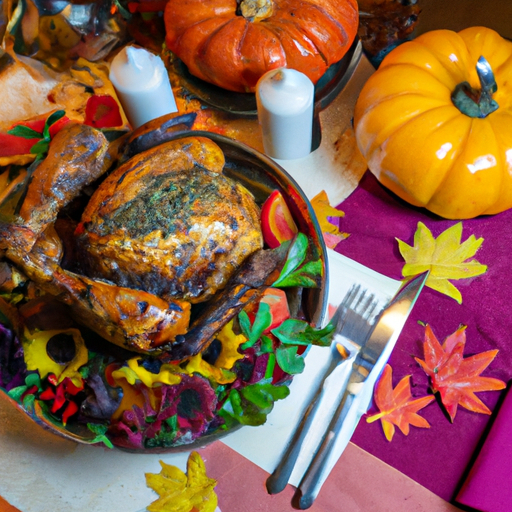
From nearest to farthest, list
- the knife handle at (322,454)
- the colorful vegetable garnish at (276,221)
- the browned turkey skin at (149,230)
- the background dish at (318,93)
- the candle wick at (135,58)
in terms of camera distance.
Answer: the browned turkey skin at (149,230) → the colorful vegetable garnish at (276,221) → the knife handle at (322,454) → the candle wick at (135,58) → the background dish at (318,93)

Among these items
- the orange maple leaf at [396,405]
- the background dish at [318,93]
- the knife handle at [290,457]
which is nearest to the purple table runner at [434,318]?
the orange maple leaf at [396,405]

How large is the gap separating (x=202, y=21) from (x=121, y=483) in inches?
37.7

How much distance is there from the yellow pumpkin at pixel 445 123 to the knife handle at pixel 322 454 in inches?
17.4

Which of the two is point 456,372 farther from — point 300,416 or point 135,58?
point 135,58

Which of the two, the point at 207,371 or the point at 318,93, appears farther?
the point at 318,93

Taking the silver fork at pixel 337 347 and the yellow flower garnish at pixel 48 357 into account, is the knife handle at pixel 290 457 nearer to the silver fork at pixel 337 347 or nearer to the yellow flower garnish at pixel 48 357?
the silver fork at pixel 337 347

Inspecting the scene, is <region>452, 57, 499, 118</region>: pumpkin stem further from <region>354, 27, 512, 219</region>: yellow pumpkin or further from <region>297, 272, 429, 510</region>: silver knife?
<region>297, 272, 429, 510</region>: silver knife

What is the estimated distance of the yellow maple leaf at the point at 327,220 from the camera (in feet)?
3.93

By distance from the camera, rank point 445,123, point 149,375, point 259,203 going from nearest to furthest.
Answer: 1. point 149,375
2. point 259,203
3. point 445,123

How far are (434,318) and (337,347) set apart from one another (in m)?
0.24

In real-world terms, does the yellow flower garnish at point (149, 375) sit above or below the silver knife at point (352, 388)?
above

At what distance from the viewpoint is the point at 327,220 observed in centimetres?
121

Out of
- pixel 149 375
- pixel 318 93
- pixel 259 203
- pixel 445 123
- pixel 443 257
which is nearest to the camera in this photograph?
pixel 149 375

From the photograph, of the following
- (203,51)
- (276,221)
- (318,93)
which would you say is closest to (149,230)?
(276,221)
